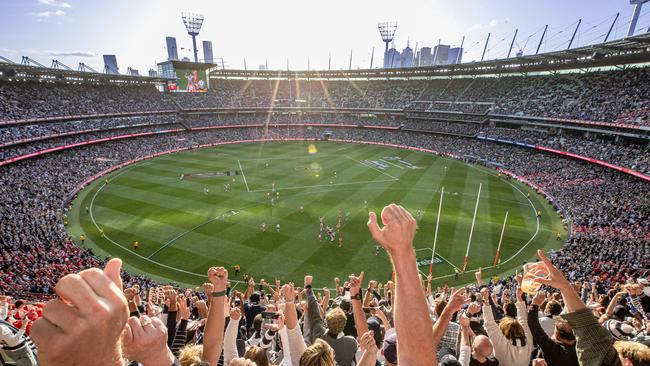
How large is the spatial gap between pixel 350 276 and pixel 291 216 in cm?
2949

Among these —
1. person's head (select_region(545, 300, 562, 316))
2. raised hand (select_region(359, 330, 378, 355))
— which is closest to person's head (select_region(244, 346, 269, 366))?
raised hand (select_region(359, 330, 378, 355))

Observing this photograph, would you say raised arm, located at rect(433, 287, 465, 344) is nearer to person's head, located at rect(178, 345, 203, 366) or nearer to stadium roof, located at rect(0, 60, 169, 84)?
person's head, located at rect(178, 345, 203, 366)

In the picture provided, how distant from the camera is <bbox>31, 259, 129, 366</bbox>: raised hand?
177cm

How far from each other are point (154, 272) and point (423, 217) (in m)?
26.1

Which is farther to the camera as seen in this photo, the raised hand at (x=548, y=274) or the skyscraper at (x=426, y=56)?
the skyscraper at (x=426, y=56)

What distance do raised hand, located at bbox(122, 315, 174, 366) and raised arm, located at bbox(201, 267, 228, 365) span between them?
4.81 feet

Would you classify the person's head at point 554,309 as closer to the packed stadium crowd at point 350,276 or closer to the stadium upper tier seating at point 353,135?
the packed stadium crowd at point 350,276

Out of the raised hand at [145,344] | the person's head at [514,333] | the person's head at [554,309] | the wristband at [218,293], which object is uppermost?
the raised hand at [145,344]

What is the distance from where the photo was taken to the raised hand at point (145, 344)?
101 inches

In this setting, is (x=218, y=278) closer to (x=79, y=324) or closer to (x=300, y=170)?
(x=79, y=324)

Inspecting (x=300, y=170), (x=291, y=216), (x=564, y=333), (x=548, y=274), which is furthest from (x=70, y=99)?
(x=564, y=333)

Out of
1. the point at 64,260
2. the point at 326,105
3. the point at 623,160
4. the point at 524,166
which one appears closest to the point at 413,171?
the point at 524,166

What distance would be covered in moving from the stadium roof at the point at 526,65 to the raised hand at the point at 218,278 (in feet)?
169

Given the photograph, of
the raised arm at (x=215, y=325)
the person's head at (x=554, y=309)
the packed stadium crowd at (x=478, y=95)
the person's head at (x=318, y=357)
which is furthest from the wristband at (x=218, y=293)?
the packed stadium crowd at (x=478, y=95)
